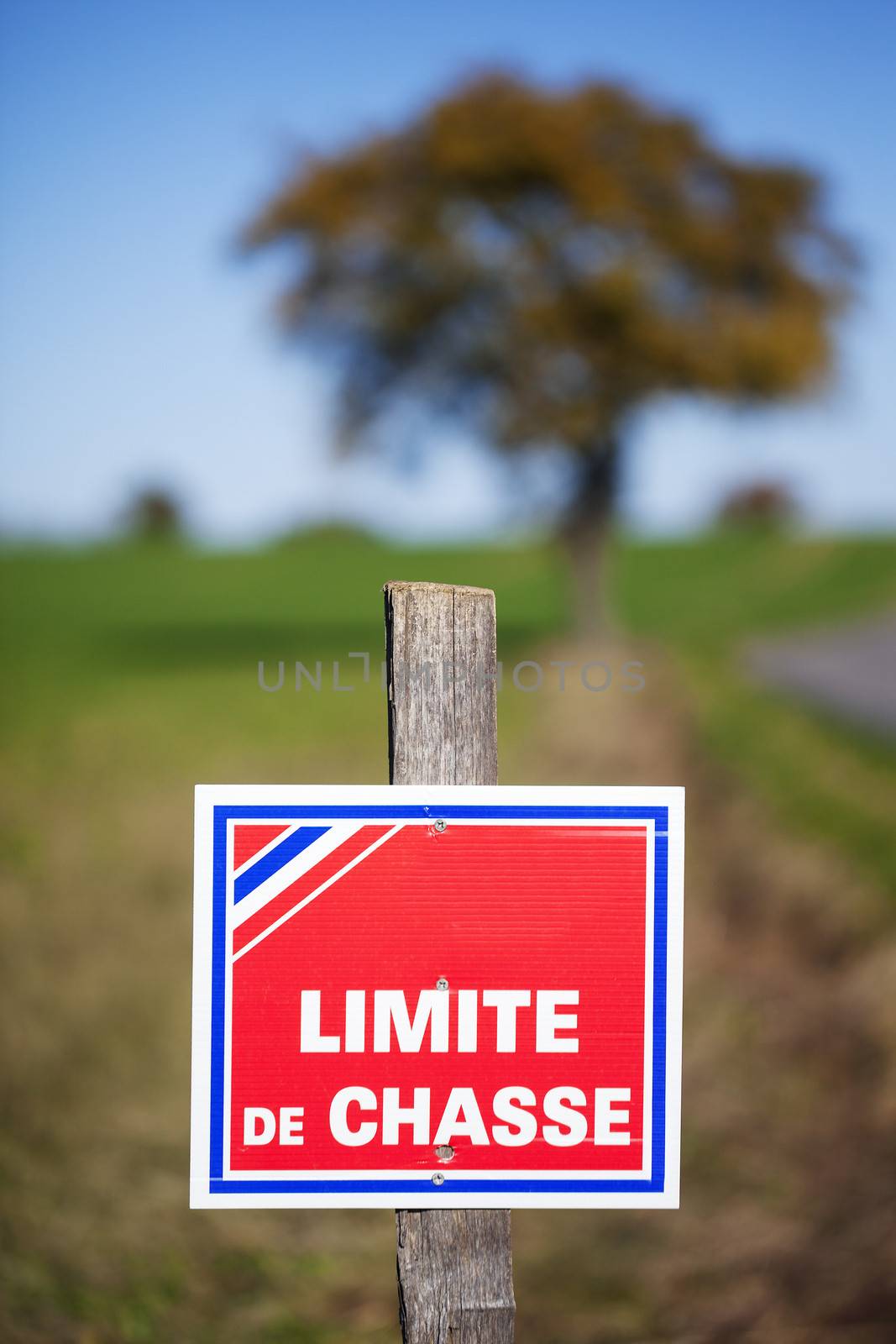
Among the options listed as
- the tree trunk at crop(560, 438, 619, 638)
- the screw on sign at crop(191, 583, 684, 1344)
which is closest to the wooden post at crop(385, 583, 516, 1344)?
the screw on sign at crop(191, 583, 684, 1344)

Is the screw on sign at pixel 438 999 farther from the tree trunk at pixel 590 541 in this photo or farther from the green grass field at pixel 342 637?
the tree trunk at pixel 590 541

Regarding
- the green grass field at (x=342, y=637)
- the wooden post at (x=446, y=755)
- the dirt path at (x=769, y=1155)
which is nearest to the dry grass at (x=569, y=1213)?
the dirt path at (x=769, y=1155)

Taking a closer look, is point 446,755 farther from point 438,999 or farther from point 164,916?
point 164,916

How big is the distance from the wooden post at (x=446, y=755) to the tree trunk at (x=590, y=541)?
2479 cm

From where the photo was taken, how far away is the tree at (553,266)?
23.2 meters

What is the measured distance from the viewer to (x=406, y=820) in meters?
1.65

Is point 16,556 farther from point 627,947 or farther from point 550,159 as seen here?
point 627,947

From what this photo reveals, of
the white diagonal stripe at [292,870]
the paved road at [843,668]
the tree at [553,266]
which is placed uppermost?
the tree at [553,266]

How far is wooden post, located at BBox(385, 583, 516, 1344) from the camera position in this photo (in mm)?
1678

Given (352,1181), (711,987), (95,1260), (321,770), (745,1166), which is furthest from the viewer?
(321,770)

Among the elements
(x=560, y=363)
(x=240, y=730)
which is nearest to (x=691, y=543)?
(x=560, y=363)

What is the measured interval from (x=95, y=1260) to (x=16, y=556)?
53.8 meters

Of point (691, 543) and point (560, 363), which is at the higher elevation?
point (691, 543)

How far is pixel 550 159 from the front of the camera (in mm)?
22922
